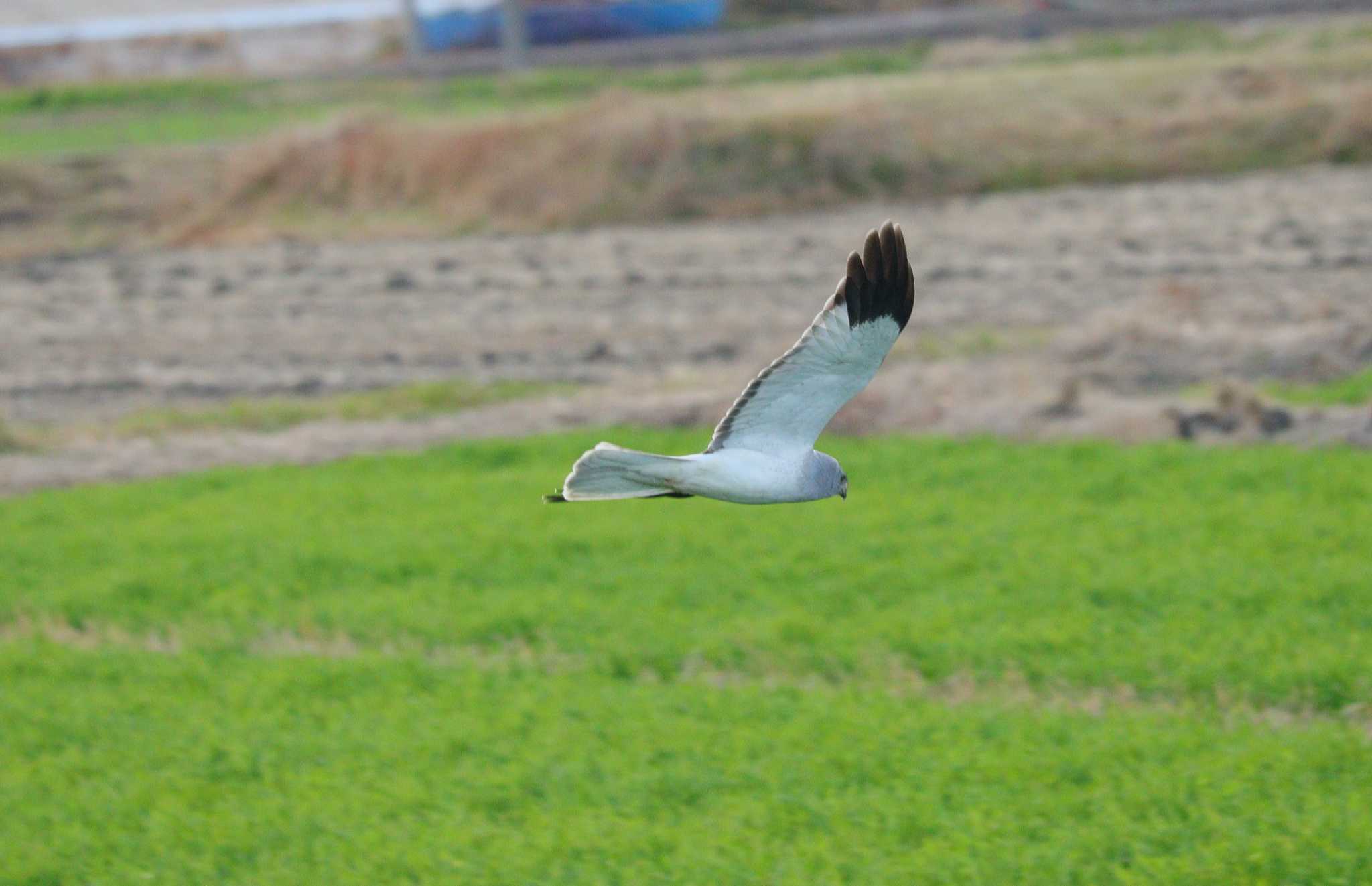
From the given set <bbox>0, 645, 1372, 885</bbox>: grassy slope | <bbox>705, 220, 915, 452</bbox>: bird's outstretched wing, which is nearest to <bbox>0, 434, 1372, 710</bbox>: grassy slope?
<bbox>0, 645, 1372, 885</bbox>: grassy slope

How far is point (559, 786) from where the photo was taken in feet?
23.4

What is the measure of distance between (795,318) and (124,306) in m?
7.92

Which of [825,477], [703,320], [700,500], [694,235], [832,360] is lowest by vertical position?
[700,500]

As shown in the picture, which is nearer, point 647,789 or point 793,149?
point 647,789

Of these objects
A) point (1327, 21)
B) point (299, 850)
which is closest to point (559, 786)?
point (299, 850)

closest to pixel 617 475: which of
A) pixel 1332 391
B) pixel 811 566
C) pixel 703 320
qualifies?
pixel 811 566

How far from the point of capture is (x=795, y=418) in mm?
5320

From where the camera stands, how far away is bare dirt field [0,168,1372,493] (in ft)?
44.3

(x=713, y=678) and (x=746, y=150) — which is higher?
(x=746, y=150)

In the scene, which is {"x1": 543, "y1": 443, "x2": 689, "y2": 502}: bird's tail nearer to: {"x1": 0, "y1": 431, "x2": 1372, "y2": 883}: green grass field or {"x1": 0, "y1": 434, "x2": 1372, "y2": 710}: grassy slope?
{"x1": 0, "y1": 431, "x2": 1372, "y2": 883}: green grass field

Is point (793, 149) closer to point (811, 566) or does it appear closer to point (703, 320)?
point (703, 320)

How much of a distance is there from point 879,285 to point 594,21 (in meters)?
37.7

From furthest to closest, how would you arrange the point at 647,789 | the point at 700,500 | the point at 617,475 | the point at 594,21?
the point at 594,21 < the point at 700,500 < the point at 647,789 < the point at 617,475

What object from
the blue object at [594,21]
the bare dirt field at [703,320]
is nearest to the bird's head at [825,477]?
the bare dirt field at [703,320]
